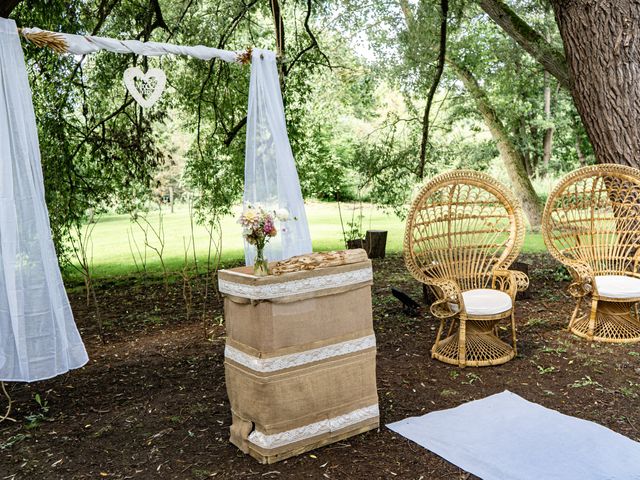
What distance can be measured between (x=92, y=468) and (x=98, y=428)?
0.46 metres

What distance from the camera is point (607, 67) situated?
5031mm

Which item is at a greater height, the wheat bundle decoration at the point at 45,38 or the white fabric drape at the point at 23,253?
the wheat bundle decoration at the point at 45,38

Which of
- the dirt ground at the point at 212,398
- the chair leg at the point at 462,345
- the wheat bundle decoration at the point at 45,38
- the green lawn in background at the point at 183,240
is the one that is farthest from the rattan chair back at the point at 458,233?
the green lawn in background at the point at 183,240

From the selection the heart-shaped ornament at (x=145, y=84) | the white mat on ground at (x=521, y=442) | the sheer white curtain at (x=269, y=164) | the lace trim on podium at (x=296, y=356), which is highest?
the heart-shaped ornament at (x=145, y=84)

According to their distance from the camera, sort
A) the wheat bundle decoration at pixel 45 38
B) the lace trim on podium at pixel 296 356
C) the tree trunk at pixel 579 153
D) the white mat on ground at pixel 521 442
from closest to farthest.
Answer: the white mat on ground at pixel 521 442
the lace trim on podium at pixel 296 356
the wheat bundle decoration at pixel 45 38
the tree trunk at pixel 579 153

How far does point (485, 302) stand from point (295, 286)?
1.69 m

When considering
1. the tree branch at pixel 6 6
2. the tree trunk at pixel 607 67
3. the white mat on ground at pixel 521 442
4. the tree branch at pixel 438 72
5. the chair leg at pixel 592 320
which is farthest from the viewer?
the tree branch at pixel 438 72

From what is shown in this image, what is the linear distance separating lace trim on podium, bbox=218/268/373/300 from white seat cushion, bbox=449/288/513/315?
116cm

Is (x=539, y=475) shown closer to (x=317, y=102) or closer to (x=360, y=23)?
(x=360, y=23)

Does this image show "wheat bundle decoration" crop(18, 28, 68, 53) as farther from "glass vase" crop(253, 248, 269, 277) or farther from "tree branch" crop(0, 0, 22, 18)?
"glass vase" crop(253, 248, 269, 277)

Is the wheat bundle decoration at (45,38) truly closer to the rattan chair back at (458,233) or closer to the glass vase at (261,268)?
the glass vase at (261,268)

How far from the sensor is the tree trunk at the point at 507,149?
9.84 metres

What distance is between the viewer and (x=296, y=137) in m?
6.82

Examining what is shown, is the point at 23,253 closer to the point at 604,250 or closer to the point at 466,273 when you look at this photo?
the point at 466,273
